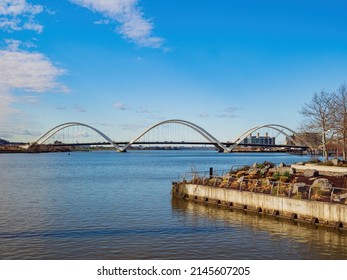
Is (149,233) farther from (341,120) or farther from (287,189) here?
(341,120)

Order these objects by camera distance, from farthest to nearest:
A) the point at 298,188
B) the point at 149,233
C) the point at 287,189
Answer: the point at 287,189 → the point at 298,188 → the point at 149,233

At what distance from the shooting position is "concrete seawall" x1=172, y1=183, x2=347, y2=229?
1894 cm

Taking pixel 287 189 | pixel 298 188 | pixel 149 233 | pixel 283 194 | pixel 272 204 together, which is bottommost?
pixel 149 233

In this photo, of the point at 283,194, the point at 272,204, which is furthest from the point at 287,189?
the point at 272,204

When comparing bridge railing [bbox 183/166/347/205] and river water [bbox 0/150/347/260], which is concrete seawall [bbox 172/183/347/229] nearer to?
bridge railing [bbox 183/166/347/205]

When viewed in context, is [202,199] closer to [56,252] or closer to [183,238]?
[183,238]

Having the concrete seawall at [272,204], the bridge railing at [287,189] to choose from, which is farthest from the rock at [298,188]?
the concrete seawall at [272,204]

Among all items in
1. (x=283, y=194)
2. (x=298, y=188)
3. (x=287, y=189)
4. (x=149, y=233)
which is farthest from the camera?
(x=287, y=189)

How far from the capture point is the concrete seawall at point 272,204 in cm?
1894

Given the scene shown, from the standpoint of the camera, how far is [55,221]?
21.8m

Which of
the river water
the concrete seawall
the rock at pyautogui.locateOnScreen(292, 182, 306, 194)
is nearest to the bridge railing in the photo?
the rock at pyautogui.locateOnScreen(292, 182, 306, 194)

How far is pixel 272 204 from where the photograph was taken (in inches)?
883

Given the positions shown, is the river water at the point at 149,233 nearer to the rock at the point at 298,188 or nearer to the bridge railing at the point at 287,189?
the bridge railing at the point at 287,189

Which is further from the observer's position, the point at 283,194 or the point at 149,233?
the point at 283,194
